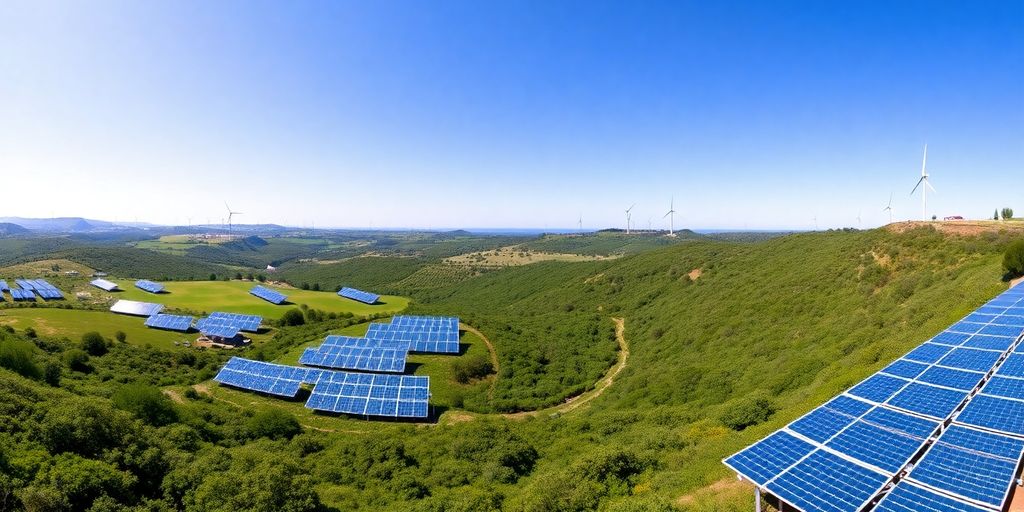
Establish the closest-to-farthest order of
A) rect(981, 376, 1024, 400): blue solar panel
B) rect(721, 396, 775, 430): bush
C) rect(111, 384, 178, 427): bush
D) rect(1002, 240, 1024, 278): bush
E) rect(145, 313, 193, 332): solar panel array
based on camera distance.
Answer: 1. rect(981, 376, 1024, 400): blue solar panel
2. rect(721, 396, 775, 430): bush
3. rect(111, 384, 178, 427): bush
4. rect(1002, 240, 1024, 278): bush
5. rect(145, 313, 193, 332): solar panel array

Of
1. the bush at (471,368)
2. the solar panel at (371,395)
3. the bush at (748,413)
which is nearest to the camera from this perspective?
the bush at (748,413)

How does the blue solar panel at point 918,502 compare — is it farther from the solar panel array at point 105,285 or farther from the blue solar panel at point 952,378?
the solar panel array at point 105,285

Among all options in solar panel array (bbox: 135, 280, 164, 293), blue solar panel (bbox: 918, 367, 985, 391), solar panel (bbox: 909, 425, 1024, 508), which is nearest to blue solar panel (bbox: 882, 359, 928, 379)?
blue solar panel (bbox: 918, 367, 985, 391)

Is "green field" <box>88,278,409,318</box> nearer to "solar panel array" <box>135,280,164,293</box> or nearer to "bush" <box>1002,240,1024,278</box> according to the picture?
"solar panel array" <box>135,280,164,293</box>

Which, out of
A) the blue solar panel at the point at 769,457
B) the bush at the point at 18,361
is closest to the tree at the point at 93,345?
the bush at the point at 18,361

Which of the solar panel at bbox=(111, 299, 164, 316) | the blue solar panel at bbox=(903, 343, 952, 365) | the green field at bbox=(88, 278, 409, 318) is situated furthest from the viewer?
the green field at bbox=(88, 278, 409, 318)

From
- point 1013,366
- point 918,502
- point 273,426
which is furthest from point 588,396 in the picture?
point 918,502
